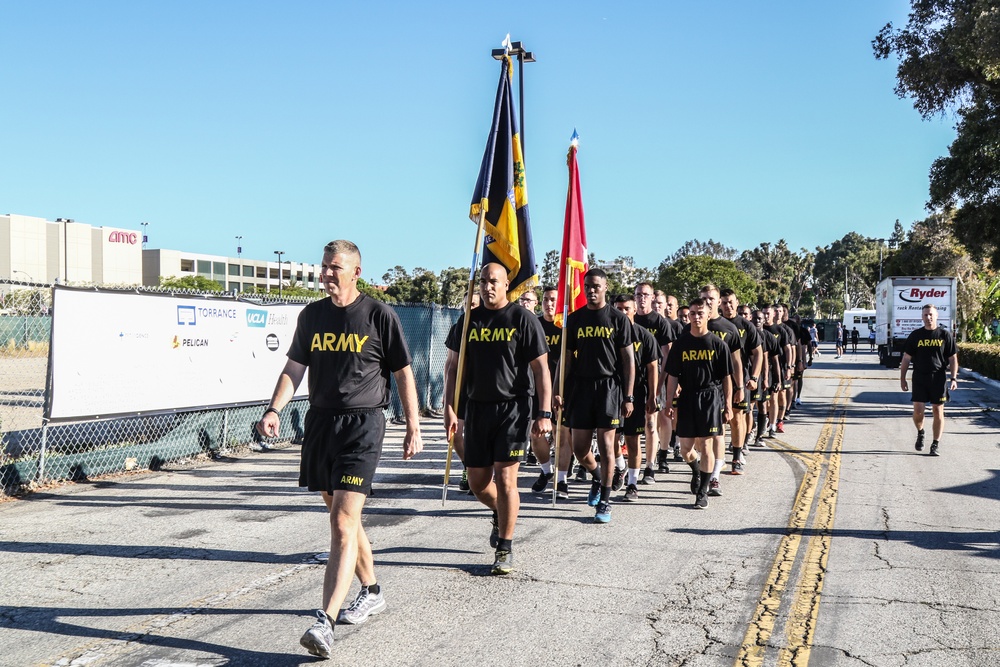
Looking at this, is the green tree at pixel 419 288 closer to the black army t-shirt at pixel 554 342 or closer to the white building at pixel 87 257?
the white building at pixel 87 257

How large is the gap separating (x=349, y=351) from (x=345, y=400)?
260 mm

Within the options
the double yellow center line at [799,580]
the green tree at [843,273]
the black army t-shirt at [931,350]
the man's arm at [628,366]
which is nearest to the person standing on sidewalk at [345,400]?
the double yellow center line at [799,580]

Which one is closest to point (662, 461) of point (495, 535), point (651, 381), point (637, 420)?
point (637, 420)

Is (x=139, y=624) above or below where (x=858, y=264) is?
below

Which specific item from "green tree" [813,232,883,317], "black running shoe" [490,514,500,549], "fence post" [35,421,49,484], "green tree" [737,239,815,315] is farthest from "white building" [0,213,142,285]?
"black running shoe" [490,514,500,549]

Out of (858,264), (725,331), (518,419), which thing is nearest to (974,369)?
(725,331)

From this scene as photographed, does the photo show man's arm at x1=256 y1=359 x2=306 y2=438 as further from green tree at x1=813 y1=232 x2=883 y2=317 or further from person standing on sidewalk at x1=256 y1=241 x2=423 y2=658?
green tree at x1=813 y1=232 x2=883 y2=317

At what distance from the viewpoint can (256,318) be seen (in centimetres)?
1155

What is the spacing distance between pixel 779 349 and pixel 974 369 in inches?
786

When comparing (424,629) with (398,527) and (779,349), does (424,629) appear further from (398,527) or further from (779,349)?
(779,349)

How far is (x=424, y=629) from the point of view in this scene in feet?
15.3

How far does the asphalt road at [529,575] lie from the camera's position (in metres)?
4.44

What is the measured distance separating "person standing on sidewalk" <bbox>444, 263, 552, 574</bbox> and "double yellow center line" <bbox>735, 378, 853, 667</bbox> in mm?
1701

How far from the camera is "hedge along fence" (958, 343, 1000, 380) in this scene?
24.8 m
